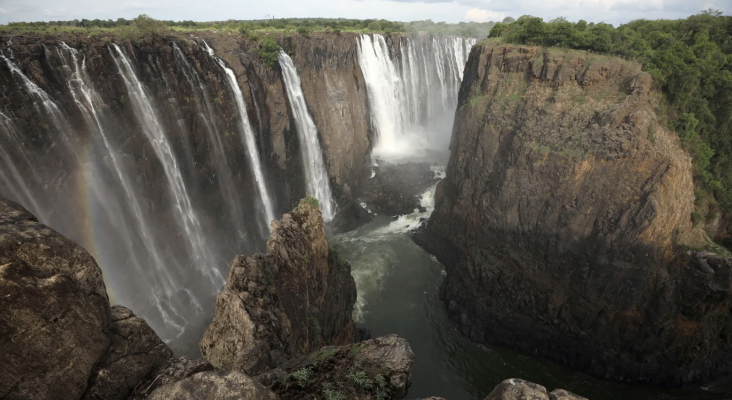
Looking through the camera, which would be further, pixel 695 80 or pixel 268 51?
pixel 268 51

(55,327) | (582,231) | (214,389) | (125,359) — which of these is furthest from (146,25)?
(582,231)

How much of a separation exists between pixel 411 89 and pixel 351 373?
4406 centimetres

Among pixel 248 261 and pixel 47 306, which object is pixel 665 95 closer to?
pixel 248 261

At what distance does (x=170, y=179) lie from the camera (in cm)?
2331

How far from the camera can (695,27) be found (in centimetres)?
2880

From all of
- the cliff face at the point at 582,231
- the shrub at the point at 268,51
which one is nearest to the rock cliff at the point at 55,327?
the cliff face at the point at 582,231

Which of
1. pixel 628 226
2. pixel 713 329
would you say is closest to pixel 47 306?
pixel 628 226

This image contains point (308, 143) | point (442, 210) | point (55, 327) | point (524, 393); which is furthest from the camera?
point (308, 143)

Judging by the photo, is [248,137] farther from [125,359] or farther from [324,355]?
[125,359]

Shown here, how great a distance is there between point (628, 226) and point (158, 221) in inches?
1098

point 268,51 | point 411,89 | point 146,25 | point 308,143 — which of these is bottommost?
point 308,143

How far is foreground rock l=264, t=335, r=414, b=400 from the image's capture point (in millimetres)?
7703

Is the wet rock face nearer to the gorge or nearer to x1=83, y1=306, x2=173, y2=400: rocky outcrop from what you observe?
x1=83, y1=306, x2=173, y2=400: rocky outcrop

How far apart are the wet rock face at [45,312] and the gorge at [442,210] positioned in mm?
5938
